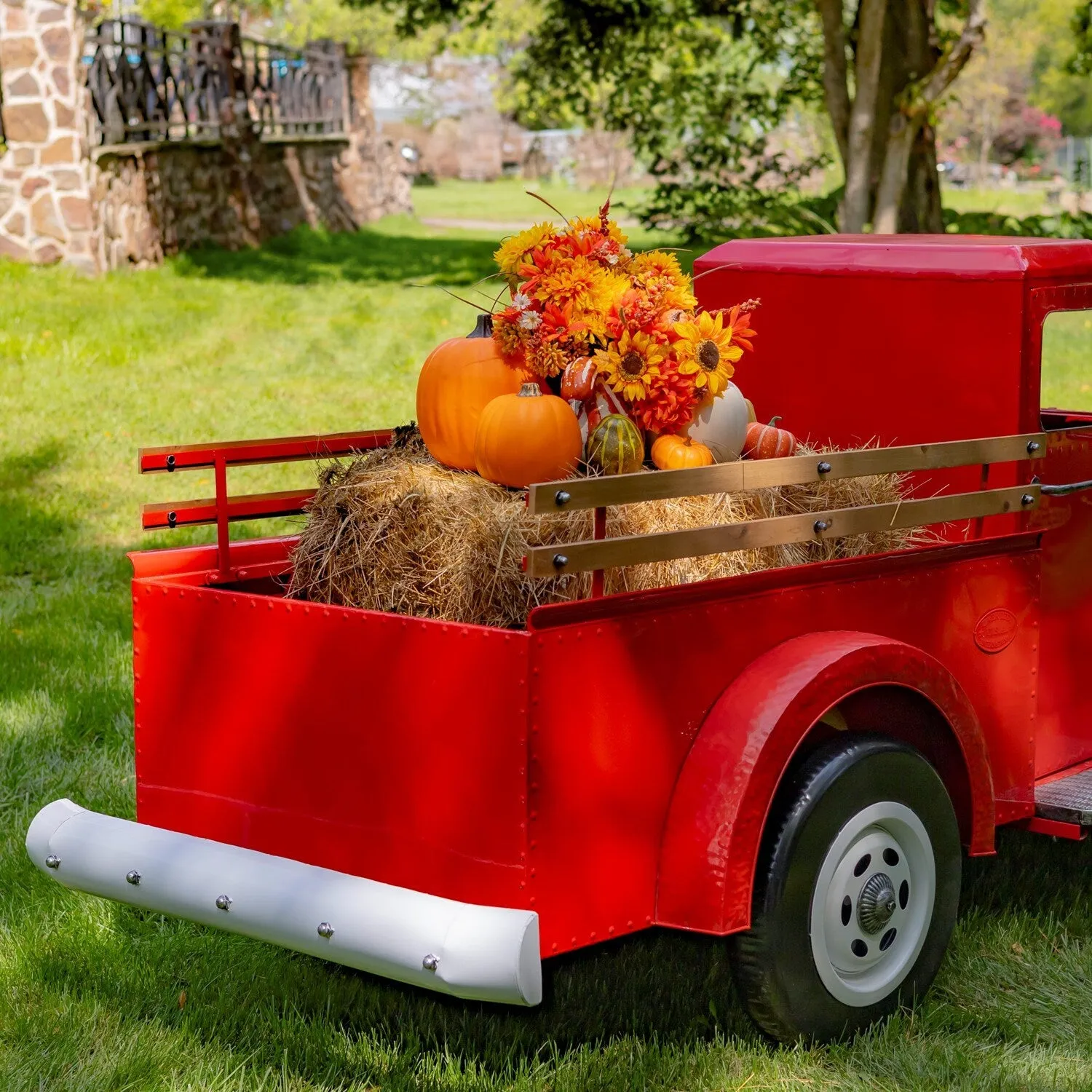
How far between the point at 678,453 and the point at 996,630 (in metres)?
0.90

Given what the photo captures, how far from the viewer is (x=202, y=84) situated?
18.7 meters

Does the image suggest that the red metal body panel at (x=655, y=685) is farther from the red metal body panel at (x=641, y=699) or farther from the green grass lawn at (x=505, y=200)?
the green grass lawn at (x=505, y=200)

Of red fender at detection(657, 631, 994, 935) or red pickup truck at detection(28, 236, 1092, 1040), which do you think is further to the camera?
red fender at detection(657, 631, 994, 935)

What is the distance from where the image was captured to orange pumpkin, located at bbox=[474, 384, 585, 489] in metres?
3.51

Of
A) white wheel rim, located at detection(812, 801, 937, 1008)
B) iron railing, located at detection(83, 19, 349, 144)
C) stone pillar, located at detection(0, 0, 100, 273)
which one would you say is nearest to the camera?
white wheel rim, located at detection(812, 801, 937, 1008)

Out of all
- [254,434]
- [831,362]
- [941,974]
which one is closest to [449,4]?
[254,434]

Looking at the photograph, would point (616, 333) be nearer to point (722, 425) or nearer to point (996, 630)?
point (722, 425)

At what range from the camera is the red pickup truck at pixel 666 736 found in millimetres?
2967

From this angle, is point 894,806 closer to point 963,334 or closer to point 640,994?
point 640,994

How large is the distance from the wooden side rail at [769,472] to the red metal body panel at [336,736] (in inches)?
11.0

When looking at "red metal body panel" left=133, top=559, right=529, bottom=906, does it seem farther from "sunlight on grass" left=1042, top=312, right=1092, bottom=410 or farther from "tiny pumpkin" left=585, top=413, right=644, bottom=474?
"sunlight on grass" left=1042, top=312, right=1092, bottom=410

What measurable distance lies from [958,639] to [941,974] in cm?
82

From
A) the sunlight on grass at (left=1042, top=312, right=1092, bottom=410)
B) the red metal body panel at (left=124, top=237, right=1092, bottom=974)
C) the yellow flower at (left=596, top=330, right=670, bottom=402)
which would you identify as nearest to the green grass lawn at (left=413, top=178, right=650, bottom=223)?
the sunlight on grass at (left=1042, top=312, right=1092, bottom=410)

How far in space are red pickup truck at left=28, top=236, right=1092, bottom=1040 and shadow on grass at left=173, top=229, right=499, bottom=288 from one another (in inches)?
527
